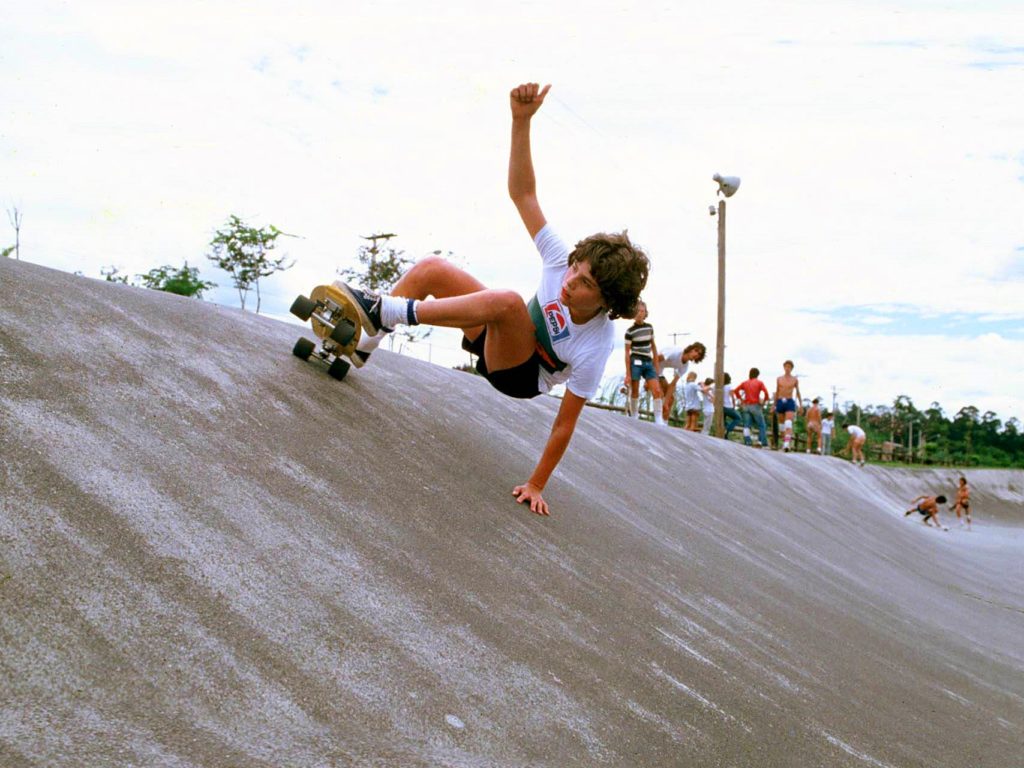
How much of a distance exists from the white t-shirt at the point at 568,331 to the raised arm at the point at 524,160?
0.26 feet

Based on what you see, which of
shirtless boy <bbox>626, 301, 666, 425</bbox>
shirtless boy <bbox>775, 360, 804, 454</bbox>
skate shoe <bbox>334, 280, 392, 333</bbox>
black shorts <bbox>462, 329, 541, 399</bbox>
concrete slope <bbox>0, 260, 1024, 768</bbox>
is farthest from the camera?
shirtless boy <bbox>775, 360, 804, 454</bbox>

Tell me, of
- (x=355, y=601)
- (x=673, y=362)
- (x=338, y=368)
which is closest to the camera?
(x=355, y=601)

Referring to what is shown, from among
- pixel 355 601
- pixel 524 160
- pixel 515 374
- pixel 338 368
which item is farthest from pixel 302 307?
pixel 355 601

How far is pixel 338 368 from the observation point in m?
3.87

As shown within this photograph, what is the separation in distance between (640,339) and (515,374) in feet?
25.1

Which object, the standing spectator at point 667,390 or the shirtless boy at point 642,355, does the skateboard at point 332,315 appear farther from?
the standing spectator at point 667,390

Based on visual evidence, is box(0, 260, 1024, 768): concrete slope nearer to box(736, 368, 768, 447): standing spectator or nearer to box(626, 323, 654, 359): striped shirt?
box(626, 323, 654, 359): striped shirt

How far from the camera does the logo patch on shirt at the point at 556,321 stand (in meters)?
3.71

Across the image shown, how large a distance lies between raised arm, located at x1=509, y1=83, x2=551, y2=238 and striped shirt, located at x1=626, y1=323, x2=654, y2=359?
756 cm

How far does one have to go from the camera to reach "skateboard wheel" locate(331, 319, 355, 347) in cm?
361

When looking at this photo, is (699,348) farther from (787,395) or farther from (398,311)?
(398,311)

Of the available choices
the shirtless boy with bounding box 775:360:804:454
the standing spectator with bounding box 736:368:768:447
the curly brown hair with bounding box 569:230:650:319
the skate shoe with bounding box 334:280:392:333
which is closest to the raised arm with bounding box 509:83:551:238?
the curly brown hair with bounding box 569:230:650:319

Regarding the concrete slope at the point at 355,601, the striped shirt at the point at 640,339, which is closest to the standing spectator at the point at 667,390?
the striped shirt at the point at 640,339

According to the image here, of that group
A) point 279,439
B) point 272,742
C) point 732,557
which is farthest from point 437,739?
point 732,557
